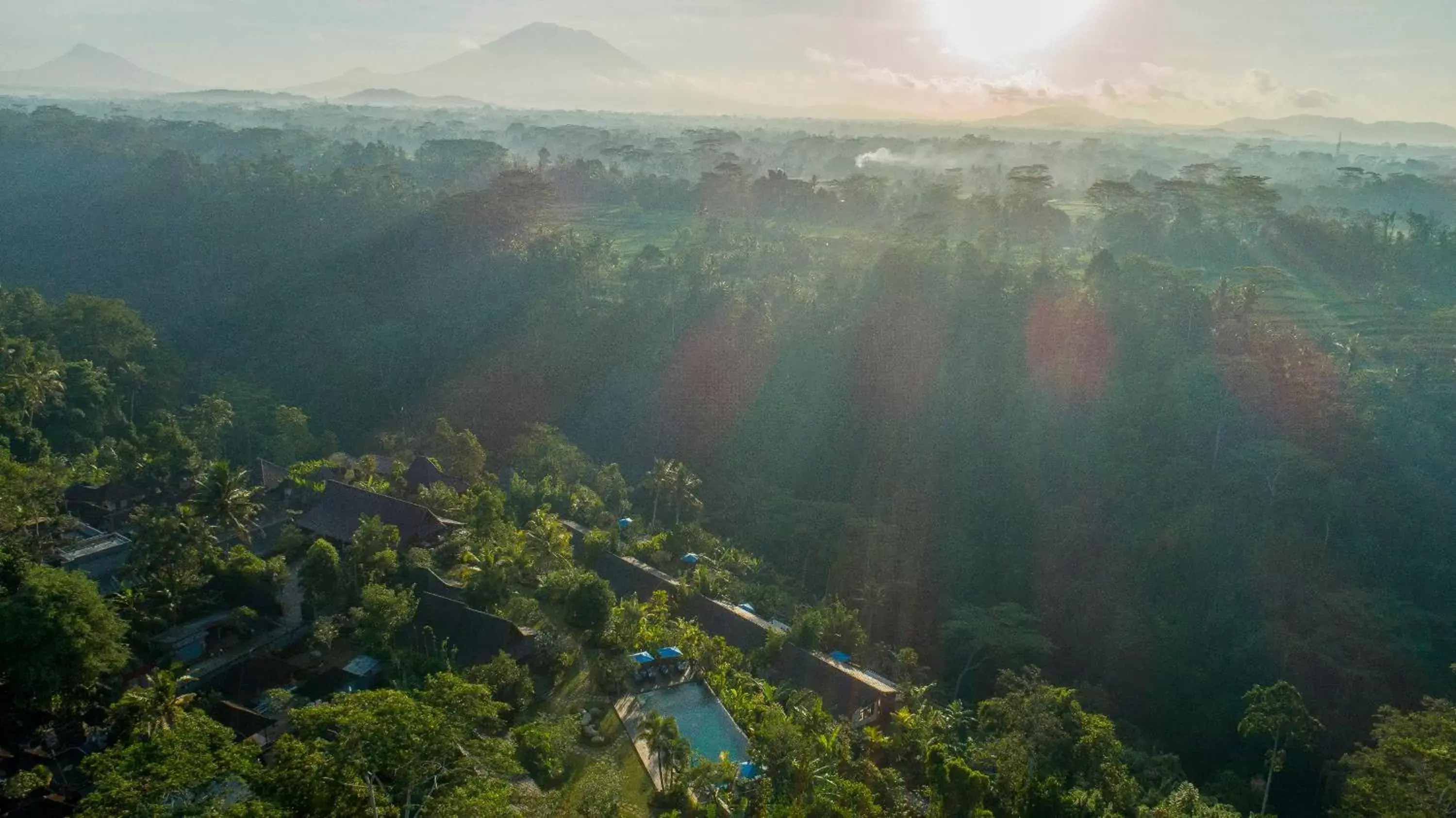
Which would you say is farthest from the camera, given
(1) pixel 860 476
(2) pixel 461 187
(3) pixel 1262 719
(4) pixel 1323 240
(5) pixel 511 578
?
(2) pixel 461 187

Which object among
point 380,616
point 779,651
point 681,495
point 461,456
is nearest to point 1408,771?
point 779,651

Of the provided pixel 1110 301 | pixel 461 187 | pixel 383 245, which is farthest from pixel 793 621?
pixel 461 187

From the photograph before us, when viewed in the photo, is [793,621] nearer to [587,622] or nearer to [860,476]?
[587,622]

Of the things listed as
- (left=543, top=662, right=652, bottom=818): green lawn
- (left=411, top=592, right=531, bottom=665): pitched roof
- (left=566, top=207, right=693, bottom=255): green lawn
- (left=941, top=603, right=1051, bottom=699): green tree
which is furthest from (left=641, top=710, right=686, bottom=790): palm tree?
(left=566, top=207, right=693, bottom=255): green lawn

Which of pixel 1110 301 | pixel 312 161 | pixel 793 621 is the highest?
pixel 312 161

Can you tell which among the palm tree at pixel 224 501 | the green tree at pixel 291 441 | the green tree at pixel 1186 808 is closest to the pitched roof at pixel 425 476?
the palm tree at pixel 224 501

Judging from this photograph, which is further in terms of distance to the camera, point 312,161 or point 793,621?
point 312,161

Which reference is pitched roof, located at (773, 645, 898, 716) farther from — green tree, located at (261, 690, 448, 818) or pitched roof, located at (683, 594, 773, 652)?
green tree, located at (261, 690, 448, 818)
